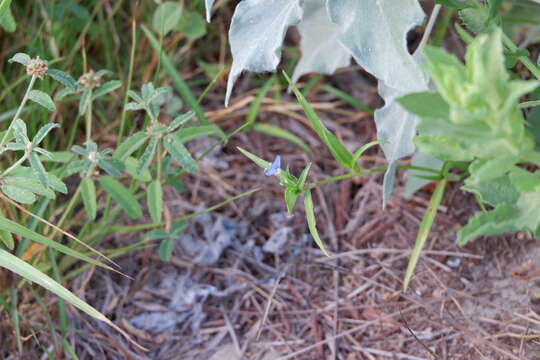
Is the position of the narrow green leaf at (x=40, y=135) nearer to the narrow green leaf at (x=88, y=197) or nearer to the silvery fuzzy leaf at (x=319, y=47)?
the narrow green leaf at (x=88, y=197)

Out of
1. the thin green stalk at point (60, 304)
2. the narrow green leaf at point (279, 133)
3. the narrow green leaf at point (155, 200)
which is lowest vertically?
the thin green stalk at point (60, 304)

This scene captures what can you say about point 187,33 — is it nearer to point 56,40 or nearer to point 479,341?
point 56,40

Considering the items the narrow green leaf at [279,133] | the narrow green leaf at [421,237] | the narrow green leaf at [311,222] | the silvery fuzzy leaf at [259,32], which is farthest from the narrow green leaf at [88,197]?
the narrow green leaf at [421,237]

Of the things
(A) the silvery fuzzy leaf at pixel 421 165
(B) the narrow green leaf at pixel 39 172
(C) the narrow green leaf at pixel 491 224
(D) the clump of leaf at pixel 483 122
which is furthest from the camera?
(A) the silvery fuzzy leaf at pixel 421 165

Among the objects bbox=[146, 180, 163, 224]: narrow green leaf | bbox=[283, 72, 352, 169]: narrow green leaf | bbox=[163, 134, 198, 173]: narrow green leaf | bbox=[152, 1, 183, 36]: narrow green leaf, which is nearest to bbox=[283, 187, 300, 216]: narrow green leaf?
bbox=[283, 72, 352, 169]: narrow green leaf

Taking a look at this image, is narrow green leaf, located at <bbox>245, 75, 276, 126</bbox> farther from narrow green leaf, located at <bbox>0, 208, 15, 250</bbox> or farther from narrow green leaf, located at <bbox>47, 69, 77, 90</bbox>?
narrow green leaf, located at <bbox>0, 208, 15, 250</bbox>

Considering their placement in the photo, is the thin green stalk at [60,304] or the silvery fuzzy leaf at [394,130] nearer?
the silvery fuzzy leaf at [394,130]

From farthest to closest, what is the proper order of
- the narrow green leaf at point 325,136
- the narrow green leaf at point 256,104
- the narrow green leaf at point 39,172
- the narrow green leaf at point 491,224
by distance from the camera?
the narrow green leaf at point 256,104 → the narrow green leaf at point 325,136 → the narrow green leaf at point 39,172 → the narrow green leaf at point 491,224
